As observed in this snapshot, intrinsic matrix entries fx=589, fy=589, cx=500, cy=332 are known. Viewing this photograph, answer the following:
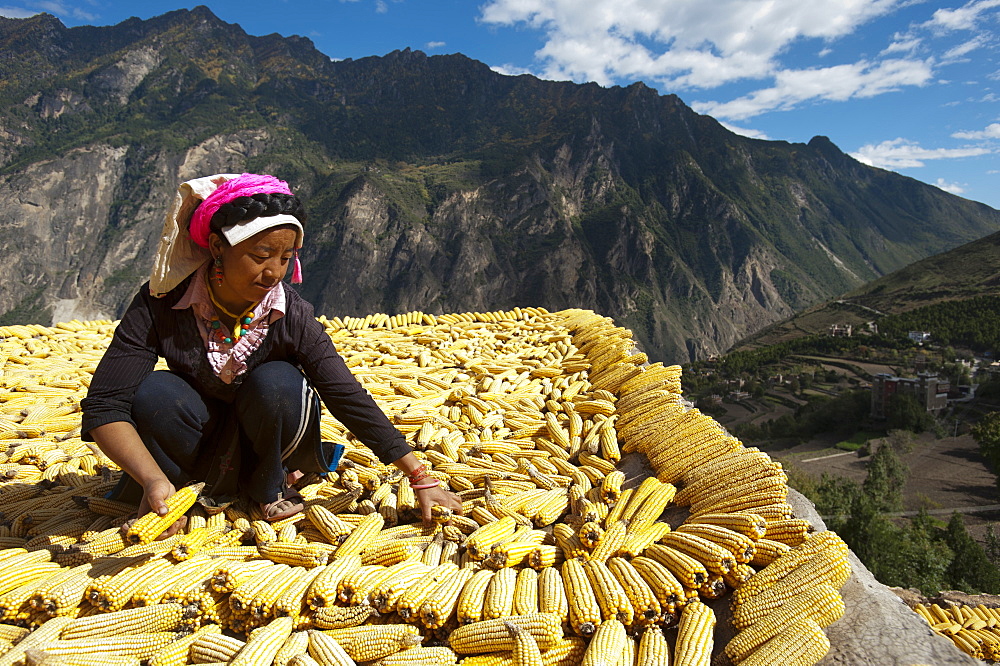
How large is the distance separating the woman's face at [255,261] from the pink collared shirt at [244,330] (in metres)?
0.14

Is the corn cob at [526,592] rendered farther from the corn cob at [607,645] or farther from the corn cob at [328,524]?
the corn cob at [328,524]

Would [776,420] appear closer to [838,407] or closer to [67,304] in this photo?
[838,407]

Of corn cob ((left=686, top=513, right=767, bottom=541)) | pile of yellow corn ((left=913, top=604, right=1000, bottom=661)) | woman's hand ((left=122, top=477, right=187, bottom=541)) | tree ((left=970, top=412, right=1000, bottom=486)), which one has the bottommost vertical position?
tree ((left=970, top=412, right=1000, bottom=486))

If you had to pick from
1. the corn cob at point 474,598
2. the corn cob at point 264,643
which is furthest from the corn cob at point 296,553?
the corn cob at point 474,598

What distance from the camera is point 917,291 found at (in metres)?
104

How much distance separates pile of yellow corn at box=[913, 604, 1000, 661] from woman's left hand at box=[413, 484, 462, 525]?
10.1ft

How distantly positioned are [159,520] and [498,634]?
2.05 metres

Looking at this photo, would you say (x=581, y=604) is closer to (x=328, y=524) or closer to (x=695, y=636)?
(x=695, y=636)

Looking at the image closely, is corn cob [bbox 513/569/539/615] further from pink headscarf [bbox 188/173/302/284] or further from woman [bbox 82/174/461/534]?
pink headscarf [bbox 188/173/302/284]

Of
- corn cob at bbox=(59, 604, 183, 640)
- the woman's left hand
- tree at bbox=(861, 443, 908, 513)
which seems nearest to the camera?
corn cob at bbox=(59, 604, 183, 640)

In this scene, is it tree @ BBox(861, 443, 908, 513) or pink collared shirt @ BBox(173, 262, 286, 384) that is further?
tree @ BBox(861, 443, 908, 513)

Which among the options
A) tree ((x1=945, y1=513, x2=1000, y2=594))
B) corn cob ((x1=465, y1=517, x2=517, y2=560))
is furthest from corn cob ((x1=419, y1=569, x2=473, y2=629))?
Answer: tree ((x1=945, y1=513, x2=1000, y2=594))

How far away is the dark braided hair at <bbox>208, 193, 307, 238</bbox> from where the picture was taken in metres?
3.07

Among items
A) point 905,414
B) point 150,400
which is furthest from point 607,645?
point 905,414
